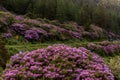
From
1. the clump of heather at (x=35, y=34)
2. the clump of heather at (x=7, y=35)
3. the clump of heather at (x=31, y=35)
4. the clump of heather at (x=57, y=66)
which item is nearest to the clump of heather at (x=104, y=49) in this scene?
the clump of heather at (x=35, y=34)

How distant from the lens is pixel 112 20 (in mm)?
63469

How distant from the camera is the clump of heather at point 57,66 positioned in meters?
9.50

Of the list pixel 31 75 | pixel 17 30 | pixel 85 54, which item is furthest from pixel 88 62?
pixel 17 30

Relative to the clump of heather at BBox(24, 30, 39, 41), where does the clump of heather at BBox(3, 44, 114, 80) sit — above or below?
above

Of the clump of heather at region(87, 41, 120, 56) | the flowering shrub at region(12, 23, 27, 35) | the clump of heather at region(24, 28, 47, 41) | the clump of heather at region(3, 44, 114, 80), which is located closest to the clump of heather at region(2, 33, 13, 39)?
the flowering shrub at region(12, 23, 27, 35)

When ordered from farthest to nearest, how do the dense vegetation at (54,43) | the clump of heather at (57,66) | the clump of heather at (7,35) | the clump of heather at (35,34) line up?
the clump of heather at (35,34)
the clump of heather at (7,35)
the dense vegetation at (54,43)
the clump of heather at (57,66)

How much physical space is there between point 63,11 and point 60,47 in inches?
1504

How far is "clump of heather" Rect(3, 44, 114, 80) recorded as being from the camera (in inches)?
374

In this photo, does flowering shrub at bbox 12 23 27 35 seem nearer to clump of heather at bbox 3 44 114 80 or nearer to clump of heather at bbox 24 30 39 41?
clump of heather at bbox 24 30 39 41

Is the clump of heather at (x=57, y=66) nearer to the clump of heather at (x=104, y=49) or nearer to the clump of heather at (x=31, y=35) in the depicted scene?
the clump of heather at (x=31, y=35)

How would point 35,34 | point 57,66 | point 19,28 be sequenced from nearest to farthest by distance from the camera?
1. point 57,66
2. point 19,28
3. point 35,34

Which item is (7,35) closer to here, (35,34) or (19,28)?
(19,28)

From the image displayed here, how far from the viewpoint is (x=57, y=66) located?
9.94 meters

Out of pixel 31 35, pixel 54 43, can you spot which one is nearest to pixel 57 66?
pixel 31 35
